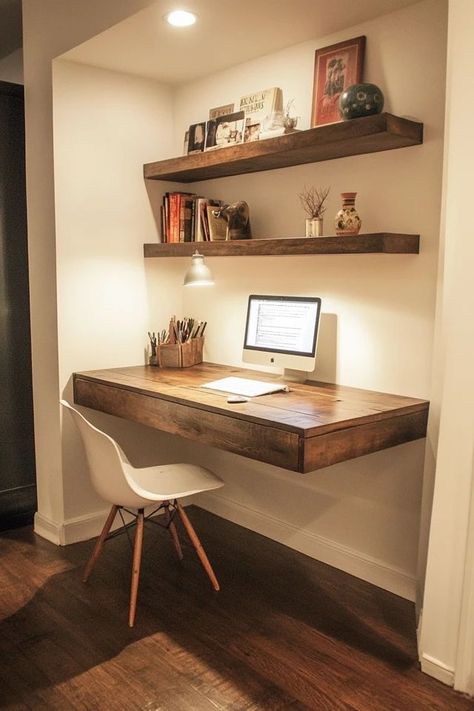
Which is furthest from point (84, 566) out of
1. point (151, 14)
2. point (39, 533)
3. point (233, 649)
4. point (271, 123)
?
point (151, 14)

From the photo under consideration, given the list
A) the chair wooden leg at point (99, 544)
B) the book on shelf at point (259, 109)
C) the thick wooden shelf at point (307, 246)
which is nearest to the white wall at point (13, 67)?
the thick wooden shelf at point (307, 246)

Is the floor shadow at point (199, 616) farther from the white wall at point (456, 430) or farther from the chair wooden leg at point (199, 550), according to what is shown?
the white wall at point (456, 430)

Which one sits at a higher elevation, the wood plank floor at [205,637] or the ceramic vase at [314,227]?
the ceramic vase at [314,227]

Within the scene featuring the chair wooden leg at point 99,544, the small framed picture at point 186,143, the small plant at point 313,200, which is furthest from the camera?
the small framed picture at point 186,143

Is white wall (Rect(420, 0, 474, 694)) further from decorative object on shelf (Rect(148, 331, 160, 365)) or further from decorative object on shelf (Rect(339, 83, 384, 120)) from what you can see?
decorative object on shelf (Rect(148, 331, 160, 365))

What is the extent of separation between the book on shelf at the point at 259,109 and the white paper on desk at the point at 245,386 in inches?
41.3

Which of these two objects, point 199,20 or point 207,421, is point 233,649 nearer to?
point 207,421

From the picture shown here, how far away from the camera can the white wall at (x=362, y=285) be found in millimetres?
2469

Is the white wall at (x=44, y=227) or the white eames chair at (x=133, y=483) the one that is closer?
the white eames chair at (x=133, y=483)

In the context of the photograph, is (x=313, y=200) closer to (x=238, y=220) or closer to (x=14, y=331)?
(x=238, y=220)

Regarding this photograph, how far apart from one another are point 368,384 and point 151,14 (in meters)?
1.69

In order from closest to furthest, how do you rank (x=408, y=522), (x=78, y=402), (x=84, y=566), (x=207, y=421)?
1. (x=207, y=421)
2. (x=408, y=522)
3. (x=84, y=566)
4. (x=78, y=402)

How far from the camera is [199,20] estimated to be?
257 cm

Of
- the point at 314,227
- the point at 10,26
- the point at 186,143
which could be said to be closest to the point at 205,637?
the point at 314,227
